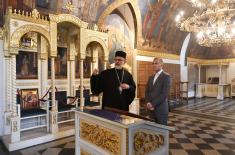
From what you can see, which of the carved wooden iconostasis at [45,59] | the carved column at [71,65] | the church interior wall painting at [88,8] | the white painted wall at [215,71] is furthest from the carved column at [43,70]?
the white painted wall at [215,71]

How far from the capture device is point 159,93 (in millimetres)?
3787

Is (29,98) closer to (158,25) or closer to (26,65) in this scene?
(26,65)

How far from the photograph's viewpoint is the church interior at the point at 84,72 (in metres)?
2.37

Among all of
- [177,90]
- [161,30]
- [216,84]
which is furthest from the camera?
[216,84]

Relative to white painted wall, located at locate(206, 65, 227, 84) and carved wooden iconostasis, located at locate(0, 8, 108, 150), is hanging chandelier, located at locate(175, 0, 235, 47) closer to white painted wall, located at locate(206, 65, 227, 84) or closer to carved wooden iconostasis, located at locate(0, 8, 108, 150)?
carved wooden iconostasis, located at locate(0, 8, 108, 150)

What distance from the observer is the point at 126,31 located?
10031mm

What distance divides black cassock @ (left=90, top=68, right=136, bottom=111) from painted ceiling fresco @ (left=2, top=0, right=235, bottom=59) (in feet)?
13.6

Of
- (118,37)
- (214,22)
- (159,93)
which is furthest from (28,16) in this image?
(214,22)

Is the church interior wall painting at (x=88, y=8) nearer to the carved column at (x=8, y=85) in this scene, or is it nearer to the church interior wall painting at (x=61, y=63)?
the church interior wall painting at (x=61, y=63)

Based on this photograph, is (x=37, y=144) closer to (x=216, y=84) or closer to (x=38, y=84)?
(x=38, y=84)

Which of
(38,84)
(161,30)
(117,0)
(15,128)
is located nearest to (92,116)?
(15,128)

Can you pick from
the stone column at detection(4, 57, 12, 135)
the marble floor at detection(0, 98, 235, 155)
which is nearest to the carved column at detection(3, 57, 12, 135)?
the stone column at detection(4, 57, 12, 135)

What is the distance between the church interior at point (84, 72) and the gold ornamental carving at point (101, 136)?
0.03 ft

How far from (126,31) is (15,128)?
7.08m
